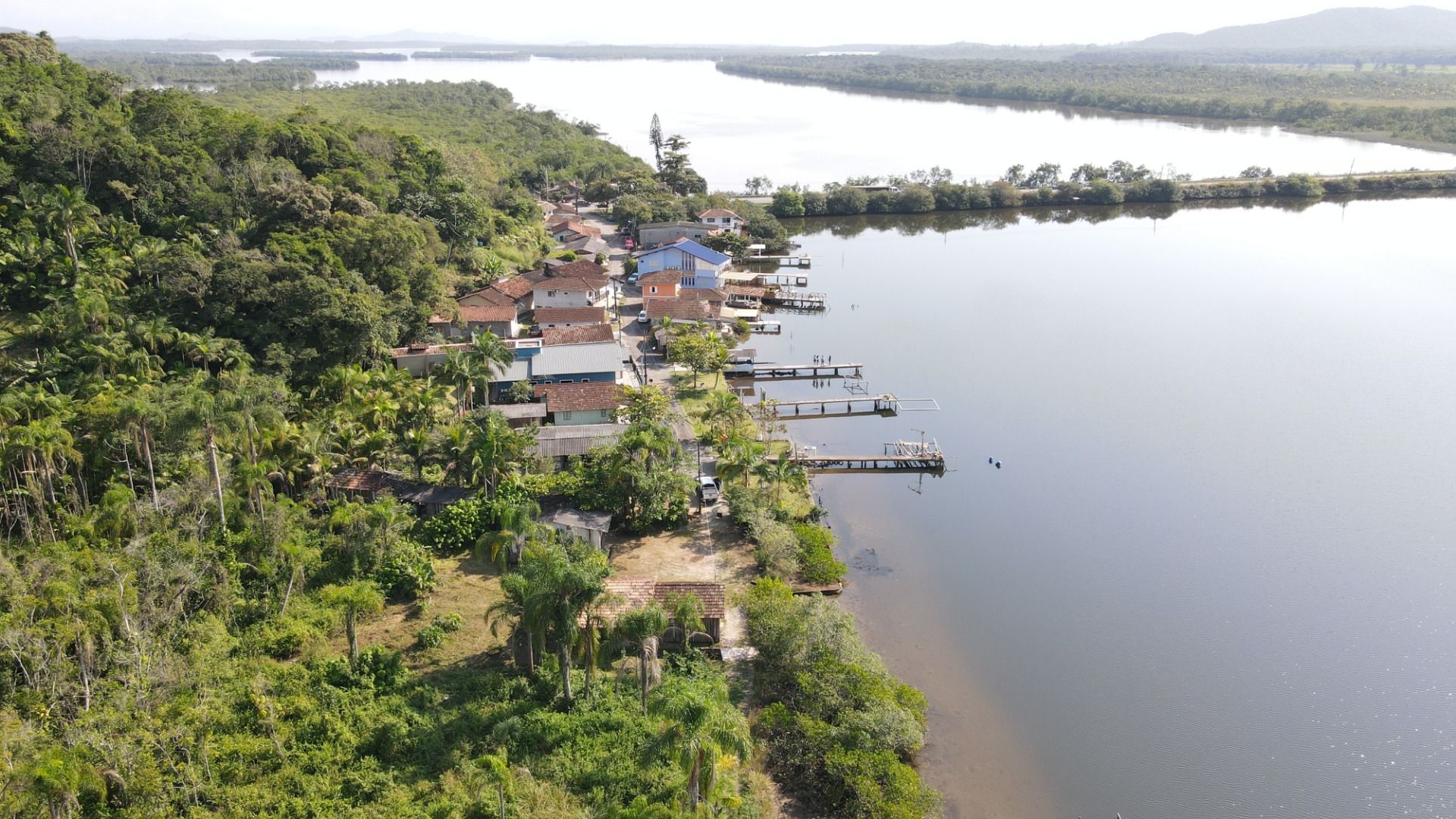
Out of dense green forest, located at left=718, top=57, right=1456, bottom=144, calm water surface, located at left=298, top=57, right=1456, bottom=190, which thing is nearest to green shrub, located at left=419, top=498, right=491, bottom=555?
calm water surface, located at left=298, top=57, right=1456, bottom=190

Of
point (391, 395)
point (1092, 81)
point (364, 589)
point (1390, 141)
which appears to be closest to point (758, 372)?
point (391, 395)

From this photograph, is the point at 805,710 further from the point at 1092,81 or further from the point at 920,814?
the point at 1092,81

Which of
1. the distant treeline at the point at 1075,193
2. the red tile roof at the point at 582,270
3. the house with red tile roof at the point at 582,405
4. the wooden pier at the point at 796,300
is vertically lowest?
the house with red tile roof at the point at 582,405

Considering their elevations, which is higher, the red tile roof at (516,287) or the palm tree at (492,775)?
the red tile roof at (516,287)

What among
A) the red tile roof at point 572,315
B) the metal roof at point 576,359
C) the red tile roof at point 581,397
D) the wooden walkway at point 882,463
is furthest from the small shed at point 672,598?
the red tile roof at point 572,315

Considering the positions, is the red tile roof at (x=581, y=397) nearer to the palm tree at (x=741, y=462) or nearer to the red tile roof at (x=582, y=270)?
A: the palm tree at (x=741, y=462)

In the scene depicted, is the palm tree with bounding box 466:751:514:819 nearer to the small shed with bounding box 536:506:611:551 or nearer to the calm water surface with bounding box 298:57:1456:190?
the small shed with bounding box 536:506:611:551

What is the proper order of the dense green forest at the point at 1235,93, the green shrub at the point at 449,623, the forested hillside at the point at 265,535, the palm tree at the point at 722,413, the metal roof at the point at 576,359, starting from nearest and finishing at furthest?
the forested hillside at the point at 265,535 < the green shrub at the point at 449,623 < the palm tree at the point at 722,413 < the metal roof at the point at 576,359 < the dense green forest at the point at 1235,93
